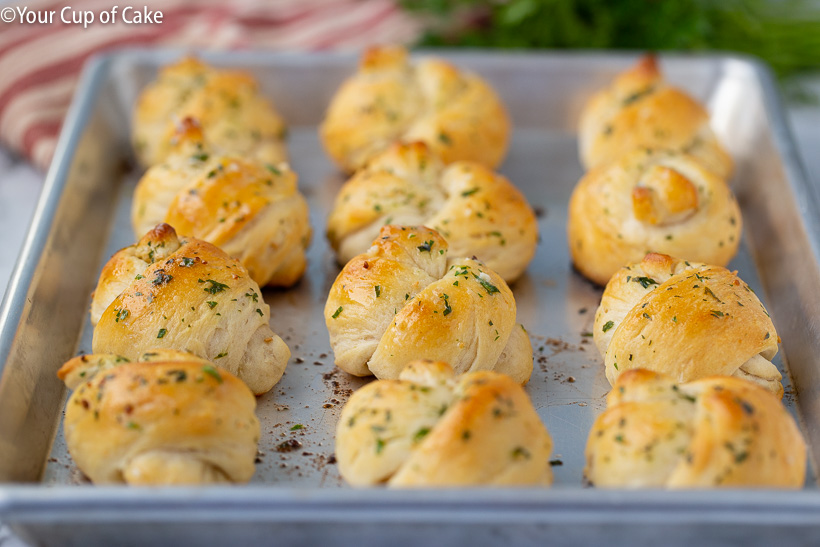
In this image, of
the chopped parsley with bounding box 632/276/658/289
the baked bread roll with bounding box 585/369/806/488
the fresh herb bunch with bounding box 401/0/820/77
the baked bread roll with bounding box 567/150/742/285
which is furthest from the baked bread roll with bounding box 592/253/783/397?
the fresh herb bunch with bounding box 401/0/820/77

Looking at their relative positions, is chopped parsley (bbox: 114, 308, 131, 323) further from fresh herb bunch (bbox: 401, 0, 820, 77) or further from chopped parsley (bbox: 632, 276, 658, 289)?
fresh herb bunch (bbox: 401, 0, 820, 77)

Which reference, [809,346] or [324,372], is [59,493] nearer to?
[324,372]

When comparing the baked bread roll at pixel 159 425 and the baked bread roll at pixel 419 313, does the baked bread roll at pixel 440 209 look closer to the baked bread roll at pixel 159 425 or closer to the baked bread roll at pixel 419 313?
the baked bread roll at pixel 419 313

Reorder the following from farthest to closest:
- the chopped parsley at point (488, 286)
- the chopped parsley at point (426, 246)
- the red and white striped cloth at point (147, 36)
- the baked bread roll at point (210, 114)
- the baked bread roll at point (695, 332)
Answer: the red and white striped cloth at point (147, 36)
the baked bread roll at point (210, 114)
the chopped parsley at point (426, 246)
the chopped parsley at point (488, 286)
the baked bread roll at point (695, 332)

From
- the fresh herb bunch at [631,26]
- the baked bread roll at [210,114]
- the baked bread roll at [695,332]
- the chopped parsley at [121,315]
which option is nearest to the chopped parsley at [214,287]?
the chopped parsley at [121,315]

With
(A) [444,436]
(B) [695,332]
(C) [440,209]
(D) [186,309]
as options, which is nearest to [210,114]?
Result: (C) [440,209]

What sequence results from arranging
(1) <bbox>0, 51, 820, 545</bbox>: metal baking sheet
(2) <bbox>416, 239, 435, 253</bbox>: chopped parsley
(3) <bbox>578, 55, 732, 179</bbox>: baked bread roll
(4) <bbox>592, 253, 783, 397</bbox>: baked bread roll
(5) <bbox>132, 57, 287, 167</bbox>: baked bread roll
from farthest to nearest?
(5) <bbox>132, 57, 287, 167</bbox>: baked bread roll, (3) <bbox>578, 55, 732, 179</bbox>: baked bread roll, (2) <bbox>416, 239, 435, 253</bbox>: chopped parsley, (4) <bbox>592, 253, 783, 397</bbox>: baked bread roll, (1) <bbox>0, 51, 820, 545</bbox>: metal baking sheet

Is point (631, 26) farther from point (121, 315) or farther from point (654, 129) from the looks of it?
point (121, 315)
